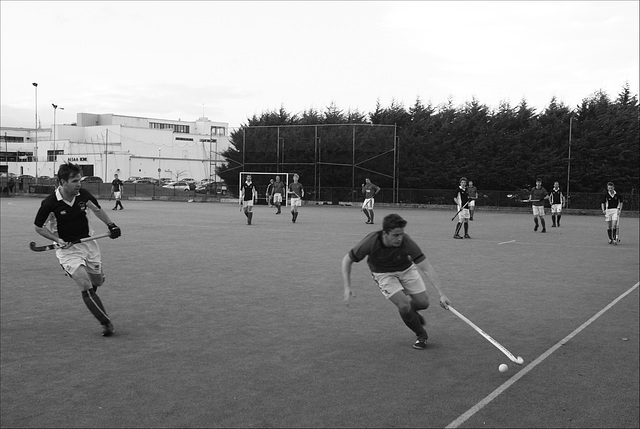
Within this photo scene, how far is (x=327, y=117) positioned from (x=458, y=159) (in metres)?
12.8

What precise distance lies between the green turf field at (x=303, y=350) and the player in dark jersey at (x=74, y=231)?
47 centimetres

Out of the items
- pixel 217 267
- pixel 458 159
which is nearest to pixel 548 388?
pixel 217 267

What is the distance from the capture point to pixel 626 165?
42.3 metres

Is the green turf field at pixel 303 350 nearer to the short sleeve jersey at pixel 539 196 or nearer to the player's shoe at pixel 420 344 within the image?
the player's shoe at pixel 420 344

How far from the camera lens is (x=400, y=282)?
7.54 meters

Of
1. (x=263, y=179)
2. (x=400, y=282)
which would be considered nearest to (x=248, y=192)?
(x=400, y=282)

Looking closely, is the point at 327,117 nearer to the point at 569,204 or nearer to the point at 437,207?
the point at 437,207

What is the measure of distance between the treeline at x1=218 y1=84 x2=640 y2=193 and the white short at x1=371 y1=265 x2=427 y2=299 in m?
36.2

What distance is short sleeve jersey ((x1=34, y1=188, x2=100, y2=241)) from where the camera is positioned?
25.1ft

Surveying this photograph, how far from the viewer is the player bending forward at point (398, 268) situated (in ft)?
22.8

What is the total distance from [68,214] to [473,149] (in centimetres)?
3997

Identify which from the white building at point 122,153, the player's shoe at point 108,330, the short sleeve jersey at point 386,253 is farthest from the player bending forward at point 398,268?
the white building at point 122,153

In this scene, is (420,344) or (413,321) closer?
(413,321)

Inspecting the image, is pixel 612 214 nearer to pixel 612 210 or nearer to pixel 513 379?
pixel 612 210
